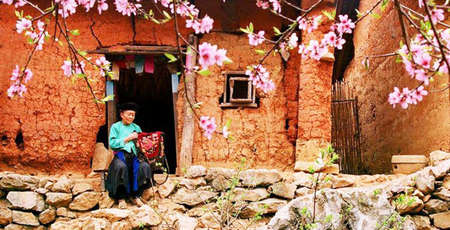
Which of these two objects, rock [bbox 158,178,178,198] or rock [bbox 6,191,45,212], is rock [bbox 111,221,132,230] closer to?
rock [bbox 158,178,178,198]

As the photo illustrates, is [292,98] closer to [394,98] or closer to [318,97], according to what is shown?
[318,97]

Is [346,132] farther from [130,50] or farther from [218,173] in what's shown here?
[130,50]

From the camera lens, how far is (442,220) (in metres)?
4.27

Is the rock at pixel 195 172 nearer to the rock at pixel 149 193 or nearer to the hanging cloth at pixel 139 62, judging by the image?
the rock at pixel 149 193

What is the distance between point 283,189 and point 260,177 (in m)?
0.30

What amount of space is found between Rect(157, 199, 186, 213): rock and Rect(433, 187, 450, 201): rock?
2822mm

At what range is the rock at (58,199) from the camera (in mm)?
4539

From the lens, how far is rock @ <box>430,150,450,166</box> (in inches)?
184

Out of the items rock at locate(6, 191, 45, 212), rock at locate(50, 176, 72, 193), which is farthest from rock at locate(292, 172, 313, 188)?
rock at locate(6, 191, 45, 212)

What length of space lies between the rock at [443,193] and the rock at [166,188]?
2.94 m

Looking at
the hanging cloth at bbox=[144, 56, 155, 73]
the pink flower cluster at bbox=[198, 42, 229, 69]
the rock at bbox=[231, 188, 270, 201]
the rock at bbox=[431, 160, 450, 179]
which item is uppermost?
the hanging cloth at bbox=[144, 56, 155, 73]

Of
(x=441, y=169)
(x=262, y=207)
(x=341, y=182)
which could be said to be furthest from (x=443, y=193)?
(x=262, y=207)

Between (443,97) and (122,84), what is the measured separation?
5.50 m

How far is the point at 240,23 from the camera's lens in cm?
575
